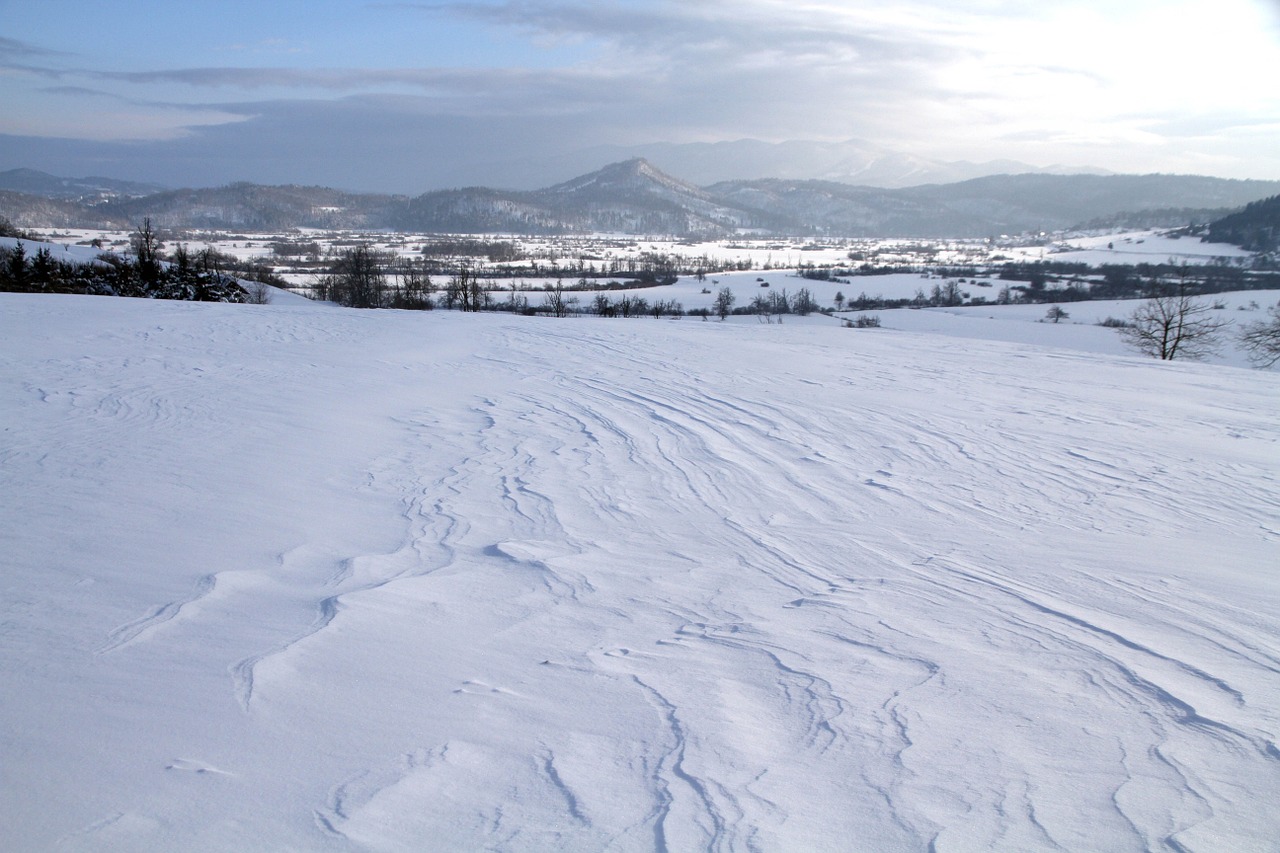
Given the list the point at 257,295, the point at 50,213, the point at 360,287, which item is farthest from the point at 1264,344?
the point at 50,213

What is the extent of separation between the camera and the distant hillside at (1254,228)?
7800 cm

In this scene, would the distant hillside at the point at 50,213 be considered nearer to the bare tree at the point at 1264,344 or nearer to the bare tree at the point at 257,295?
the bare tree at the point at 257,295

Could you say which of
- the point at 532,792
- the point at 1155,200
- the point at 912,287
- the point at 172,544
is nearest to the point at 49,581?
the point at 172,544

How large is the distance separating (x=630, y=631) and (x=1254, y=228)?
362ft

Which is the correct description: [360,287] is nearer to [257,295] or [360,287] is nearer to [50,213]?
[257,295]

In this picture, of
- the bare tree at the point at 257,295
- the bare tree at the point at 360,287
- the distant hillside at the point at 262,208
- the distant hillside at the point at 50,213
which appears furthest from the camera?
the distant hillside at the point at 262,208

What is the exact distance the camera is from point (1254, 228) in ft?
267

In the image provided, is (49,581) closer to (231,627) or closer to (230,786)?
(231,627)

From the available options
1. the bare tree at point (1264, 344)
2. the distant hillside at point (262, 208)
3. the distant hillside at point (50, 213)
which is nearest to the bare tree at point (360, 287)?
the bare tree at point (1264, 344)

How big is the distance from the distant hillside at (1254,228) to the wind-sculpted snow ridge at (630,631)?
3894 inches

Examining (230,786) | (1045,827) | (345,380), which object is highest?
(345,380)

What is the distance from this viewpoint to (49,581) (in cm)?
341

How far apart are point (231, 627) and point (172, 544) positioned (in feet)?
4.03

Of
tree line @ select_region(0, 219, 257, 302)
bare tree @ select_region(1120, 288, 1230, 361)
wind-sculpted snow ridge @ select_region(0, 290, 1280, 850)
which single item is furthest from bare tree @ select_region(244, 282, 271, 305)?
bare tree @ select_region(1120, 288, 1230, 361)
